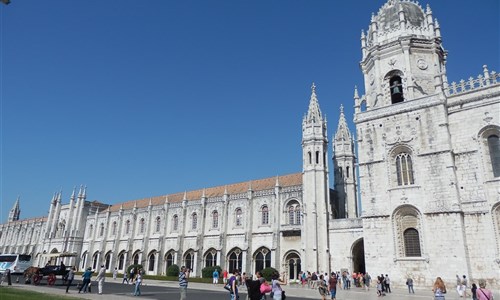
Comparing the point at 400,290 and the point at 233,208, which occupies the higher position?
the point at 233,208

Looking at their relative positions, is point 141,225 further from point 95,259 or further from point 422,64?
point 422,64

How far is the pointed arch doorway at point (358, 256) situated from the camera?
31.3m

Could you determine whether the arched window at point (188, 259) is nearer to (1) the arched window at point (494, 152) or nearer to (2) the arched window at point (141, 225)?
(2) the arched window at point (141, 225)

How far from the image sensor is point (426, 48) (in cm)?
2956

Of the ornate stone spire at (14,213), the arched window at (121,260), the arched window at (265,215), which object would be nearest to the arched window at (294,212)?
the arched window at (265,215)

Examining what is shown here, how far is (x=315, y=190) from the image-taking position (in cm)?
3456

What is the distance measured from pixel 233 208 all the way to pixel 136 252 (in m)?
18.9

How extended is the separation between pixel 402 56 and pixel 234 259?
92.4 feet

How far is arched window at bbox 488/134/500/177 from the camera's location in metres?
23.8

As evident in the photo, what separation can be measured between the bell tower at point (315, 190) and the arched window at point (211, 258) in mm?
14402

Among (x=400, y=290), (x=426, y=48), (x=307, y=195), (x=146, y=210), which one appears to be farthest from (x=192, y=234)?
(x=426, y=48)

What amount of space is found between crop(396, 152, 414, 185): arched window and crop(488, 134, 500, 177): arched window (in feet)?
16.9

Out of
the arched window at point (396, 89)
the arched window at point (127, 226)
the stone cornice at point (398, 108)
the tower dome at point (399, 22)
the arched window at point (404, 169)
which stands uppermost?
the tower dome at point (399, 22)

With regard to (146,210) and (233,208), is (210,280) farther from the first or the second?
(146,210)
